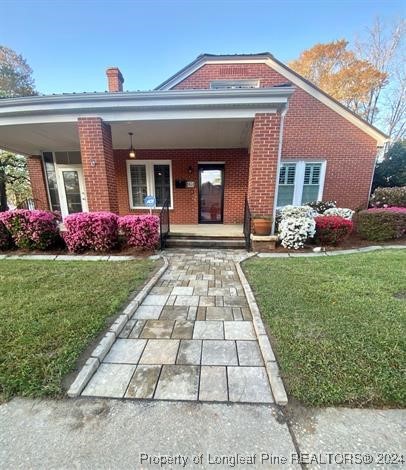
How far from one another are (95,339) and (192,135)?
577 cm

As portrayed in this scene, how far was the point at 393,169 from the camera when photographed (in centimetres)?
925

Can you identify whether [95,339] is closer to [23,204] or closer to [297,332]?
[297,332]

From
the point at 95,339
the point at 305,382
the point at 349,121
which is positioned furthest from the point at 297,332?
the point at 349,121

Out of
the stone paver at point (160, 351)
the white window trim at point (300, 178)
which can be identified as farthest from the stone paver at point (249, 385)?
the white window trim at point (300, 178)

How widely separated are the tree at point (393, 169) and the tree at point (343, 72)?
23.1 ft

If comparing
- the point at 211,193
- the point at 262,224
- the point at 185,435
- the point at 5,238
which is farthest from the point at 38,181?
the point at 185,435

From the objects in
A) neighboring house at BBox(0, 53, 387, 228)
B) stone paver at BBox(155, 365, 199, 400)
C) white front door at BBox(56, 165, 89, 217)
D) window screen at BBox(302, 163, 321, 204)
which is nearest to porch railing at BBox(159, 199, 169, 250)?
neighboring house at BBox(0, 53, 387, 228)

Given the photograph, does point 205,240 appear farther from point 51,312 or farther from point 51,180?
point 51,180

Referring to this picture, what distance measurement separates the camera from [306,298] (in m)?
2.87

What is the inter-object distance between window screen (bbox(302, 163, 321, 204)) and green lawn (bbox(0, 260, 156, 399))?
21.2ft

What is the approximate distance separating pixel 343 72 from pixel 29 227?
18591 mm

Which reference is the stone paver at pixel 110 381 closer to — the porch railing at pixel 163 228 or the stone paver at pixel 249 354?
the stone paver at pixel 249 354

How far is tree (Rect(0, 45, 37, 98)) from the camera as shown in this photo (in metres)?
14.4

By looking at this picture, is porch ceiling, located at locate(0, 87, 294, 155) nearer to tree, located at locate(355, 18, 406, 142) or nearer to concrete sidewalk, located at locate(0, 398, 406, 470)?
concrete sidewalk, located at locate(0, 398, 406, 470)
